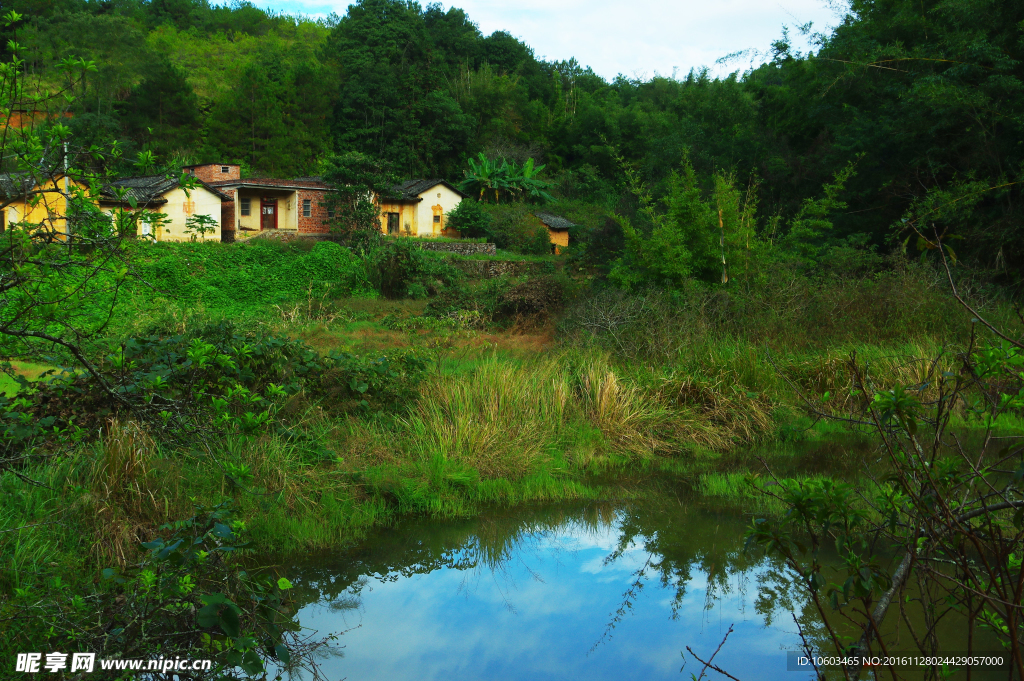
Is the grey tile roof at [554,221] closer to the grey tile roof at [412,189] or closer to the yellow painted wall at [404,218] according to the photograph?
the grey tile roof at [412,189]

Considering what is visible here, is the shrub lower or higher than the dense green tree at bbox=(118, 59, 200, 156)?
lower

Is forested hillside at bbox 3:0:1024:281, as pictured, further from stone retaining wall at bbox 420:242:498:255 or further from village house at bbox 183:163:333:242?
stone retaining wall at bbox 420:242:498:255

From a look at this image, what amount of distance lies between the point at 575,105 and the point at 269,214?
99.7 ft

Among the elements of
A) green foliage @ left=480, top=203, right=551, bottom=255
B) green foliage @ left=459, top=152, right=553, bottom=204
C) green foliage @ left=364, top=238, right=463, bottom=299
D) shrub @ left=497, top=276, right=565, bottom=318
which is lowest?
shrub @ left=497, top=276, right=565, bottom=318

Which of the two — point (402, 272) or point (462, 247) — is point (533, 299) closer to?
point (402, 272)

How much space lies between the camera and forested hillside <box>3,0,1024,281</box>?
14.7 metres

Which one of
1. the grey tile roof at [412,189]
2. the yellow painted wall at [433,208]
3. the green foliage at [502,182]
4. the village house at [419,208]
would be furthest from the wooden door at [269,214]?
the green foliage at [502,182]

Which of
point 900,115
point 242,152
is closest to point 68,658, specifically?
point 900,115

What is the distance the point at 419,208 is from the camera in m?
35.5

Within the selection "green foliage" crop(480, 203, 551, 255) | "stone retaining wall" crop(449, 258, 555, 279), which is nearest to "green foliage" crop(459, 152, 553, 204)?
"green foliage" crop(480, 203, 551, 255)

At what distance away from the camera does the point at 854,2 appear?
21625 millimetres

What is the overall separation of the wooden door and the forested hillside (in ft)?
18.1

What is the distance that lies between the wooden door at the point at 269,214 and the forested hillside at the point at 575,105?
5512 mm

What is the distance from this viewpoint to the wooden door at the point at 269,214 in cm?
3303
